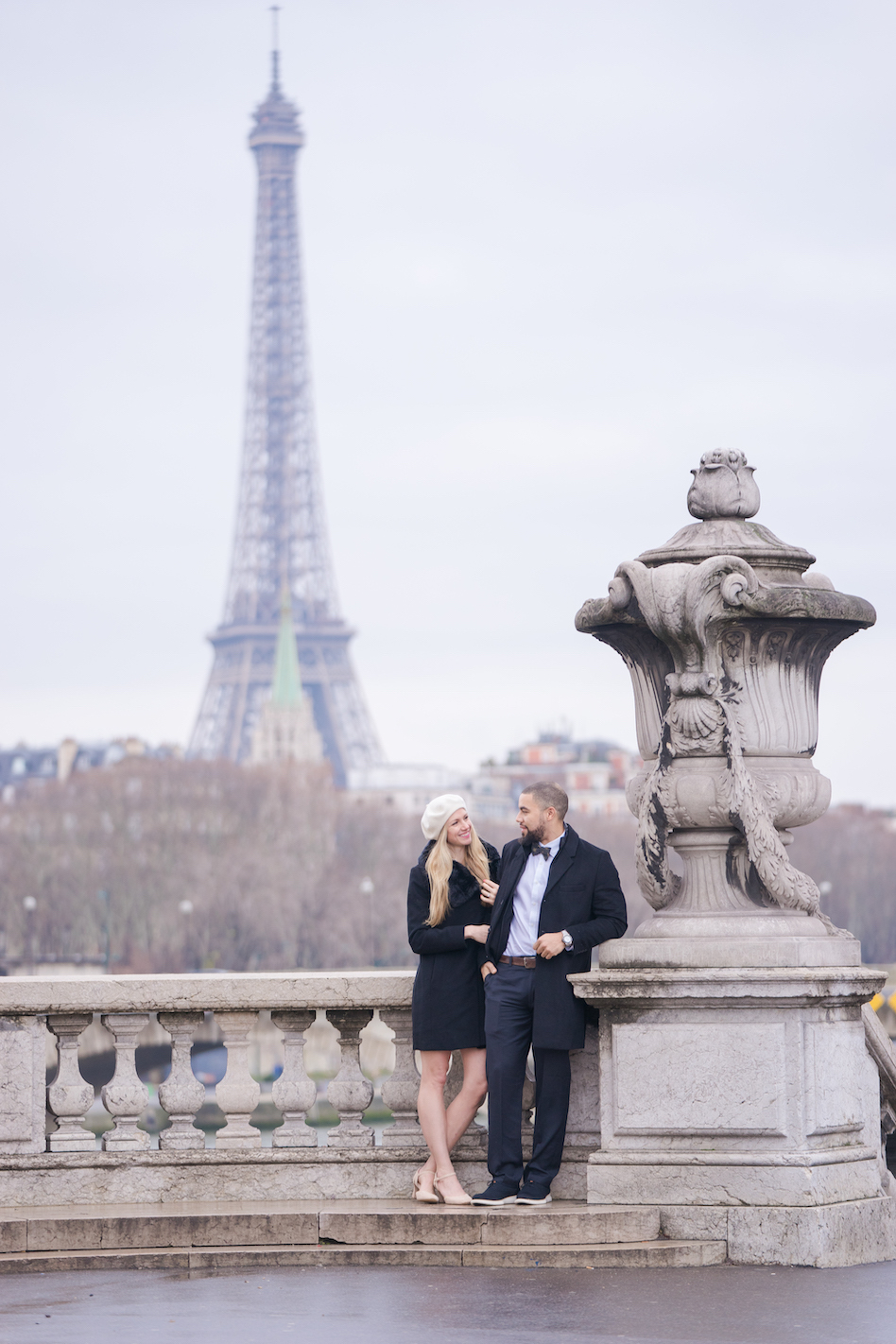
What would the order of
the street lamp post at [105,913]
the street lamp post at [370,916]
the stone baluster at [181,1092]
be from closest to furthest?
the stone baluster at [181,1092]
the street lamp post at [105,913]
the street lamp post at [370,916]

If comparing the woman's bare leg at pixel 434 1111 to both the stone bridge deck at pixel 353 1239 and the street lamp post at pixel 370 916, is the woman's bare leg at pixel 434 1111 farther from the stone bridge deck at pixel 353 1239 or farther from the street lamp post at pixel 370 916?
the street lamp post at pixel 370 916

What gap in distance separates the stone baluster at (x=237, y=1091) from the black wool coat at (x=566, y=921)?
3.65ft

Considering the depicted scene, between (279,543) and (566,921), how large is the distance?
465ft

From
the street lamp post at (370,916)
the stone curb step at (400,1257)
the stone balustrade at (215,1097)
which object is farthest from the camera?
the street lamp post at (370,916)

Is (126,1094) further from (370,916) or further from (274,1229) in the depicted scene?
(370,916)

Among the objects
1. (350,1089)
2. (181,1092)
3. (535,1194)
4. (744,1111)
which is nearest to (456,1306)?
(535,1194)

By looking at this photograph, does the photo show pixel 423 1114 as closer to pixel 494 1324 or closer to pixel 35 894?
pixel 494 1324

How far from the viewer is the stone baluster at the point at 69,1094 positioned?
28.7ft

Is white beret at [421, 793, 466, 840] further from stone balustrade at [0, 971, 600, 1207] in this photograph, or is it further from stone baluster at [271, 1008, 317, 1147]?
stone baluster at [271, 1008, 317, 1147]

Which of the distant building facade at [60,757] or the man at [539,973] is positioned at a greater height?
the distant building facade at [60,757]

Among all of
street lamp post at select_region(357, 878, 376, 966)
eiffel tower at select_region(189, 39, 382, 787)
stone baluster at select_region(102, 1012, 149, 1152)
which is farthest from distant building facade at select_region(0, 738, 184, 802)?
stone baluster at select_region(102, 1012, 149, 1152)

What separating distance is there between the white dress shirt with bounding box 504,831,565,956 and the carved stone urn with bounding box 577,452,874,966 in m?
0.32

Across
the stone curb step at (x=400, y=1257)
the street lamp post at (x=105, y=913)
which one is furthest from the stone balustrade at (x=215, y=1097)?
the street lamp post at (x=105, y=913)

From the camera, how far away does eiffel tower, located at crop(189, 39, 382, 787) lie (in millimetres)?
144625
